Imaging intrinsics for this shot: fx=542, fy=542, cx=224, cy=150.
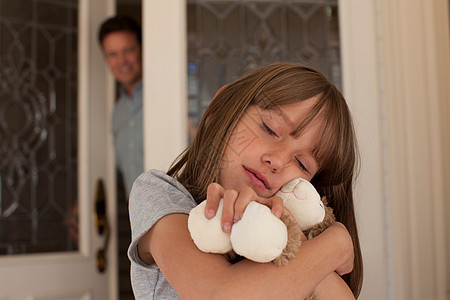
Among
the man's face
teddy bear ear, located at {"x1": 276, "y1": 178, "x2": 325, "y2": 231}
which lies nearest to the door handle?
the man's face

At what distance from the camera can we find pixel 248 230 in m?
0.53

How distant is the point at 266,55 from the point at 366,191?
0.56m

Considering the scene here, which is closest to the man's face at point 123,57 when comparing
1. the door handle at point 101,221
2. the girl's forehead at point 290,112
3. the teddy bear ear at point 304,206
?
the door handle at point 101,221

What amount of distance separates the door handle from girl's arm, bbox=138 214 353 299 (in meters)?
1.68

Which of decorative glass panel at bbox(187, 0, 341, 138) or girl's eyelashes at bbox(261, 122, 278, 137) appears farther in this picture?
decorative glass panel at bbox(187, 0, 341, 138)

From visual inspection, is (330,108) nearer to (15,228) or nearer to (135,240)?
(135,240)

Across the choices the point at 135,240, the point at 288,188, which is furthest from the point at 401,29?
the point at 135,240

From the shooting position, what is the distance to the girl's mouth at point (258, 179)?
80 cm

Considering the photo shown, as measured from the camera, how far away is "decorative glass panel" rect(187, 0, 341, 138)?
181 centimetres

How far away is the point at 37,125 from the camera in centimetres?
227

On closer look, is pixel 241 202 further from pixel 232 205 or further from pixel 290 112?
pixel 290 112

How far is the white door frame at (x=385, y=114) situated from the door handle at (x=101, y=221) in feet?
2.17

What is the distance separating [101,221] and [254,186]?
5.39 ft

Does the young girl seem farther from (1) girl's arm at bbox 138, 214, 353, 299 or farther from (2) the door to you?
(2) the door
